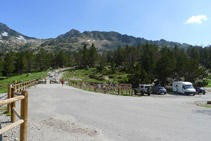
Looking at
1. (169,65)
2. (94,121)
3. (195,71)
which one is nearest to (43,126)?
(94,121)

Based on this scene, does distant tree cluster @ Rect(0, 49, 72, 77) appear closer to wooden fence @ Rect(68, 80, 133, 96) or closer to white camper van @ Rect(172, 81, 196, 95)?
wooden fence @ Rect(68, 80, 133, 96)

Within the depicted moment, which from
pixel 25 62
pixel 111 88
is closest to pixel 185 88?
pixel 111 88

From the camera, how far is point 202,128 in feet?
21.5

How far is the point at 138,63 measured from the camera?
223 ft

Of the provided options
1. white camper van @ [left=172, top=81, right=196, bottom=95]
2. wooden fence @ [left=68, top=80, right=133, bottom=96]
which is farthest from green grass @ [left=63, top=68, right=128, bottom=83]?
white camper van @ [left=172, top=81, right=196, bottom=95]

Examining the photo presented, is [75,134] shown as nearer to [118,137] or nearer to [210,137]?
[118,137]

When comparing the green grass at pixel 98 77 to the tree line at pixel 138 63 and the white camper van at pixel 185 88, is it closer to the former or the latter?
the tree line at pixel 138 63

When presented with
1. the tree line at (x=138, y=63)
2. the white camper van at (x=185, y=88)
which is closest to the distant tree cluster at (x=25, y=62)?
the tree line at (x=138, y=63)

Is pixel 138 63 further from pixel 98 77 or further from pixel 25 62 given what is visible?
pixel 25 62

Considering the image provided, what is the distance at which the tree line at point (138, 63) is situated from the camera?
4466cm

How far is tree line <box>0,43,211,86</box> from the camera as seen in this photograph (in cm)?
4466

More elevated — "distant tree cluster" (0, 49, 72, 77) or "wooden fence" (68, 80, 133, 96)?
"distant tree cluster" (0, 49, 72, 77)

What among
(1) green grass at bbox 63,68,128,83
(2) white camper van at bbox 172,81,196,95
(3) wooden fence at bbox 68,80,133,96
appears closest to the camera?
(3) wooden fence at bbox 68,80,133,96

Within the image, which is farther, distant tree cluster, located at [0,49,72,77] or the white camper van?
distant tree cluster, located at [0,49,72,77]
